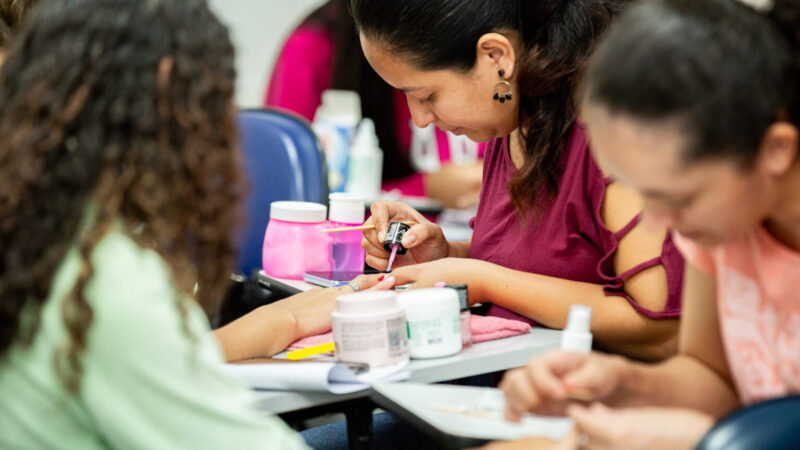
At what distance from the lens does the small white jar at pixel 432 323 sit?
117cm

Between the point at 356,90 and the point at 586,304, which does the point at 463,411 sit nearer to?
the point at 586,304

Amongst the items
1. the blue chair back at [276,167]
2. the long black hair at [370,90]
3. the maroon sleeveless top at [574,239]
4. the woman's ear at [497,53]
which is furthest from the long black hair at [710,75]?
the long black hair at [370,90]

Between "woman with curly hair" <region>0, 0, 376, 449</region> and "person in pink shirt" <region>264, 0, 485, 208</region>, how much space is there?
255 centimetres

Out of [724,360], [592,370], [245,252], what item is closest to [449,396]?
[592,370]

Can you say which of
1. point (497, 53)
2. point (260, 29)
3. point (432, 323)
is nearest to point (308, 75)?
point (260, 29)

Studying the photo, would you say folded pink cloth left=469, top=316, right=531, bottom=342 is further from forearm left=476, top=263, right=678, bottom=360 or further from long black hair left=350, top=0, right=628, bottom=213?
long black hair left=350, top=0, right=628, bottom=213

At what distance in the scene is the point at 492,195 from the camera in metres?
1.63

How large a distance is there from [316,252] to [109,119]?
89 centimetres

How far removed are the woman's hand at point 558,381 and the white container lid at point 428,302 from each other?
265 millimetres

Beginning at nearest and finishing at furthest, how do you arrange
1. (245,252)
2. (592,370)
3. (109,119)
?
1. (109,119)
2. (592,370)
3. (245,252)

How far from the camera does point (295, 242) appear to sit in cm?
160

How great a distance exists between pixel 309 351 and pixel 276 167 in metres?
0.95

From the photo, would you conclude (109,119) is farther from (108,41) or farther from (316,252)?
(316,252)

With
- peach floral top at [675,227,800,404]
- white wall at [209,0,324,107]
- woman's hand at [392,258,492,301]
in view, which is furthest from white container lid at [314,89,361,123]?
peach floral top at [675,227,800,404]
